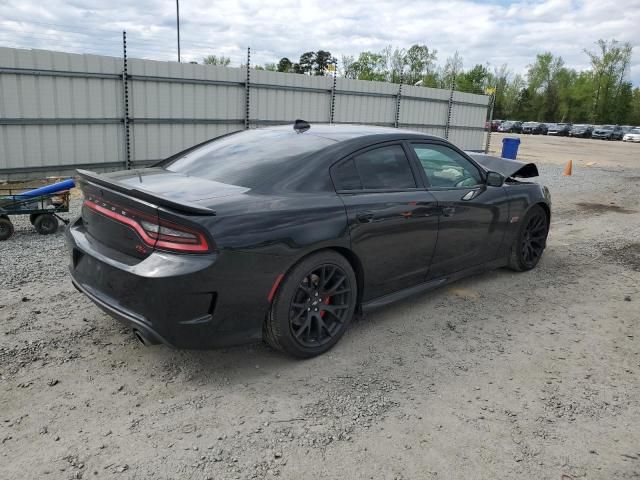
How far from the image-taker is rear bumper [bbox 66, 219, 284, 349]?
2.88 metres

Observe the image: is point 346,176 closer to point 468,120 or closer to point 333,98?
point 333,98

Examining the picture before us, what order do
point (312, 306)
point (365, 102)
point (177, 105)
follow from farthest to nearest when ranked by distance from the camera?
point (365, 102) → point (177, 105) → point (312, 306)

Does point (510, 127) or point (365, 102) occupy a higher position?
point (365, 102)

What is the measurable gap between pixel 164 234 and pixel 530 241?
13.2 ft

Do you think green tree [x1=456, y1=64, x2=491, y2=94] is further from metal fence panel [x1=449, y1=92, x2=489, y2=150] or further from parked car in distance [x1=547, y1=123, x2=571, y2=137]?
metal fence panel [x1=449, y1=92, x2=489, y2=150]

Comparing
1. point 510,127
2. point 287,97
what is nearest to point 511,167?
point 287,97

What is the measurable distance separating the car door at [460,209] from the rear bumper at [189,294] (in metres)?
1.71

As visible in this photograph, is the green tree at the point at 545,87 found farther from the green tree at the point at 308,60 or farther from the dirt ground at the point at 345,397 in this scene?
the dirt ground at the point at 345,397

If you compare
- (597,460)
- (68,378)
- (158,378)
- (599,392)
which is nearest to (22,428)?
(68,378)

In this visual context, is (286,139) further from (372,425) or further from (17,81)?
(17,81)

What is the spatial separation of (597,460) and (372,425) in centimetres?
112

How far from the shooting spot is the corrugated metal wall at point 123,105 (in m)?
9.11

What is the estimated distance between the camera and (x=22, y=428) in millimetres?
2703

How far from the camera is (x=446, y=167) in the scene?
4508 millimetres
